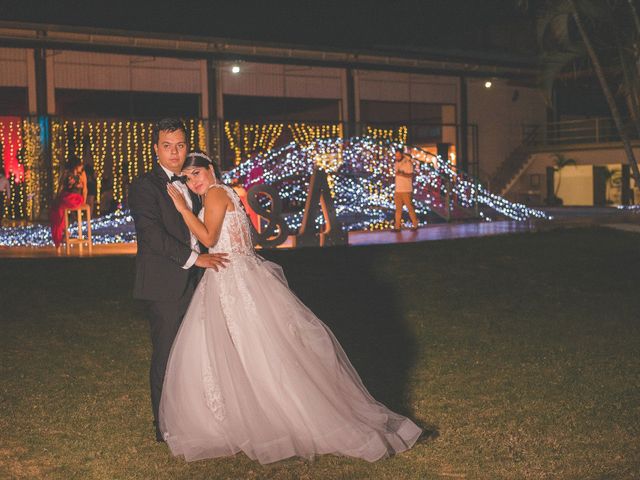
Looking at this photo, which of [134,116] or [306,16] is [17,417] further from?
[306,16]

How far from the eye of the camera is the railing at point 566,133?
123ft

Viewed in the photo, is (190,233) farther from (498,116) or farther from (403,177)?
(498,116)

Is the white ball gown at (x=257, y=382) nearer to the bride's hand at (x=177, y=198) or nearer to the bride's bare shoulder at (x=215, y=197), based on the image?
the bride's bare shoulder at (x=215, y=197)

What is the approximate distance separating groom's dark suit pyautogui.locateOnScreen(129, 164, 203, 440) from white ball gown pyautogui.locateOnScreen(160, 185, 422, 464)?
6.5 inches

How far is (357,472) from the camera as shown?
17.0 feet

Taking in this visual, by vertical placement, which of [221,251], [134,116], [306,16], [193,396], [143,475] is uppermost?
[306,16]

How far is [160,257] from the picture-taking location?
5664mm

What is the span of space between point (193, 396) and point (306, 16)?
30.6 meters

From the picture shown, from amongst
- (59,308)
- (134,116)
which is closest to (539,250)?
(59,308)

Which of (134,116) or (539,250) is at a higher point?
(134,116)

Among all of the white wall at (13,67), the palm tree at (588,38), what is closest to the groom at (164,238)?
the palm tree at (588,38)

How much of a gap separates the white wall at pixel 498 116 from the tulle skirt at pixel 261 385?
3148 centimetres

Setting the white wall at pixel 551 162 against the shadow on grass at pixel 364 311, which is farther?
the white wall at pixel 551 162

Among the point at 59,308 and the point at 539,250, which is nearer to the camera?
the point at 59,308
